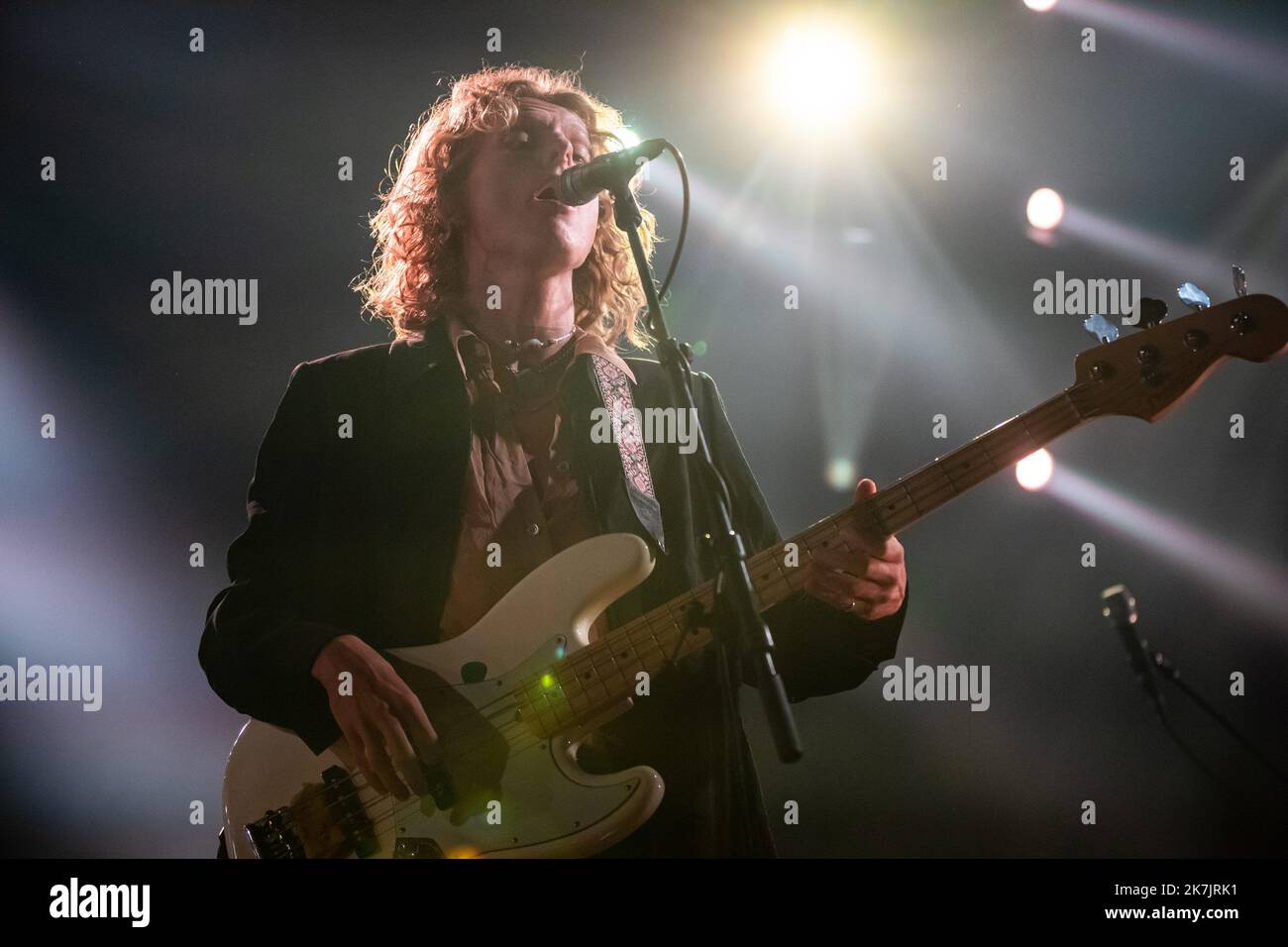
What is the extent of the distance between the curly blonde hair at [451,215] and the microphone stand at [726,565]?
62 centimetres

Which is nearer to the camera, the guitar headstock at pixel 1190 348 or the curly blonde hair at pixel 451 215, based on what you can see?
the guitar headstock at pixel 1190 348

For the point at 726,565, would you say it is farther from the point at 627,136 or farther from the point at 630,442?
the point at 627,136

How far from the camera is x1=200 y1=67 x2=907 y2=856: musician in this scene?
2.02 meters

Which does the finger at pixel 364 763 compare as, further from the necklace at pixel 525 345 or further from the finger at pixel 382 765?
the necklace at pixel 525 345

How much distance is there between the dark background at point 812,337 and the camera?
2.25 metres

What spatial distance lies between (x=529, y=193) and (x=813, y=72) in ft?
2.41

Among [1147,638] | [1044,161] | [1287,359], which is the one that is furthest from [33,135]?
[1287,359]

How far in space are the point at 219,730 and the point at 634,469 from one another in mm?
1038

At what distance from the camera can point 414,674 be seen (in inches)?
77.0

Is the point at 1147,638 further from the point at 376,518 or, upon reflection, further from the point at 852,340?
the point at 376,518

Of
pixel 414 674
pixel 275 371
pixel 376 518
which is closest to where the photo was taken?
pixel 414 674

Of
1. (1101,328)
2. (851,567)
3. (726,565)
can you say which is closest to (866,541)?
(851,567)

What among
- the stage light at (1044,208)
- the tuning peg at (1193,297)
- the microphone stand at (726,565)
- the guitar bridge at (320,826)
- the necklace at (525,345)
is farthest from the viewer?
the stage light at (1044,208)

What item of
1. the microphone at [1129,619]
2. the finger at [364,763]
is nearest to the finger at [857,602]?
the microphone at [1129,619]
